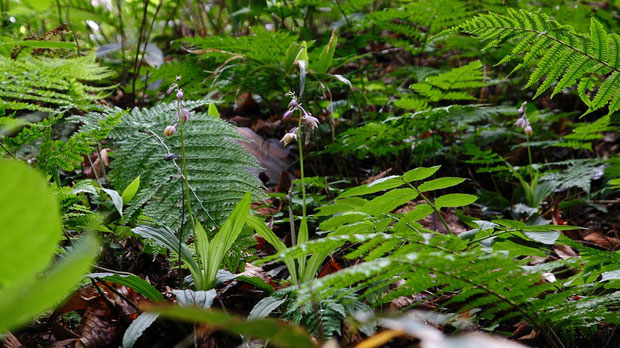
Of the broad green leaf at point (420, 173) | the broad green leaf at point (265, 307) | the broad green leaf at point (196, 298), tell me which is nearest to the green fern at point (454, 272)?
the broad green leaf at point (420, 173)

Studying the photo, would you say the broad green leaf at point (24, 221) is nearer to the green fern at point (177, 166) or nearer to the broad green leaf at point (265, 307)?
the broad green leaf at point (265, 307)

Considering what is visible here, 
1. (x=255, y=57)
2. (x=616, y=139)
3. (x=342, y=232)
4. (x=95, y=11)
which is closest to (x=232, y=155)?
(x=342, y=232)

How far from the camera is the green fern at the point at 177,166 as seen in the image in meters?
1.94

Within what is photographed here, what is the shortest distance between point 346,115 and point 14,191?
3.73 meters

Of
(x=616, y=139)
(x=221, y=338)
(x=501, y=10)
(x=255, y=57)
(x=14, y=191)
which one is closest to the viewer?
(x=14, y=191)

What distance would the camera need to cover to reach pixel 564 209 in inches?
126

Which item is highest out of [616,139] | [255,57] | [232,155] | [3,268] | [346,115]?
[3,268]

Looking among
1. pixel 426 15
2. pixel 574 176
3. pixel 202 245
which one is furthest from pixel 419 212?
pixel 426 15

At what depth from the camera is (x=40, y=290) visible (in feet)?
1.28

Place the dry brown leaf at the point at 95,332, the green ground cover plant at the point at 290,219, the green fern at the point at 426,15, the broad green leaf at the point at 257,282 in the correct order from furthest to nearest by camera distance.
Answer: the green fern at the point at 426,15 → the broad green leaf at the point at 257,282 → the dry brown leaf at the point at 95,332 → the green ground cover plant at the point at 290,219

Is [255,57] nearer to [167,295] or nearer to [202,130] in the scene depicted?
[202,130]

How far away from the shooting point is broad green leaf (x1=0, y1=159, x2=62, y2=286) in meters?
0.42

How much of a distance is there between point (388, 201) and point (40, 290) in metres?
1.27

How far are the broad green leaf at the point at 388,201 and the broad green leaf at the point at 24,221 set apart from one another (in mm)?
1195
